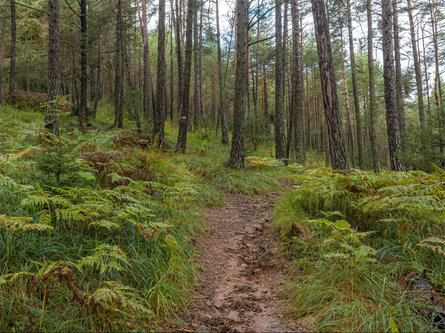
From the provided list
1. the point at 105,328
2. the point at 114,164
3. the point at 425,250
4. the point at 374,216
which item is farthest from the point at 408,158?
the point at 105,328

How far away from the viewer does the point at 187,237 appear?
3902 mm

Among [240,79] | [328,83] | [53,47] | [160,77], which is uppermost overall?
[160,77]

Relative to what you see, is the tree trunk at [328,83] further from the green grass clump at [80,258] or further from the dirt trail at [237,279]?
the green grass clump at [80,258]

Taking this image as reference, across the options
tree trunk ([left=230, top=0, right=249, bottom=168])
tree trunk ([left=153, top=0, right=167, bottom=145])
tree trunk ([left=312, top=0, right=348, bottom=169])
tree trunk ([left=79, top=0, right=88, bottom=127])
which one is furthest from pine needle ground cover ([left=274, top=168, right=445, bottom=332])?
tree trunk ([left=79, top=0, right=88, bottom=127])

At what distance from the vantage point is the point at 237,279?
3375 millimetres

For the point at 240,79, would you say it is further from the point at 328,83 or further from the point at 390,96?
the point at 390,96

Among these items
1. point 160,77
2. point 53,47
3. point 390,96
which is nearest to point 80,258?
point 53,47

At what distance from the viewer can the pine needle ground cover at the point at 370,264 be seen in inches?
86.7

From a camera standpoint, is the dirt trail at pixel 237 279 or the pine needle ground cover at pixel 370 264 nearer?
the pine needle ground cover at pixel 370 264

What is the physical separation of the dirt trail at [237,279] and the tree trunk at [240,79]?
3.18 metres

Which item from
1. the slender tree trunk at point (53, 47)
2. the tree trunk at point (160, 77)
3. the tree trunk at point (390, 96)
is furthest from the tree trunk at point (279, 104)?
the slender tree trunk at point (53, 47)

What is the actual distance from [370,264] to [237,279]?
162 cm

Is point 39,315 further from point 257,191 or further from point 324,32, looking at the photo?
point 324,32

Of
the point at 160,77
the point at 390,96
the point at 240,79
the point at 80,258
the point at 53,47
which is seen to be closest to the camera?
the point at 80,258
